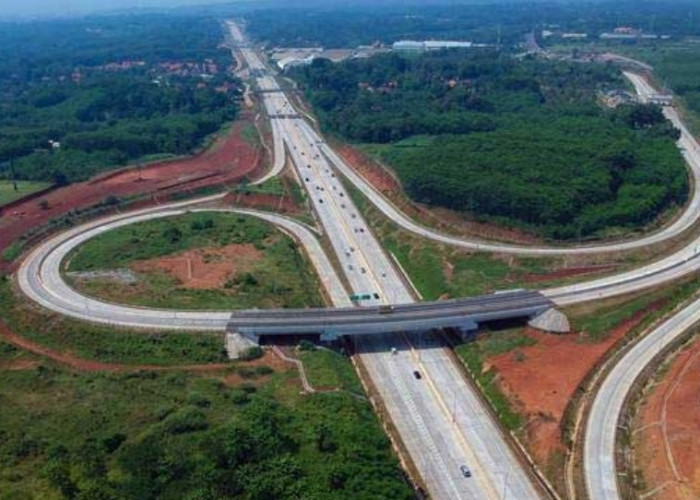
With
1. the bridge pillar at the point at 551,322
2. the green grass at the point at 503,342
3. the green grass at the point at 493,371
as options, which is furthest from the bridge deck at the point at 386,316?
the green grass at the point at 493,371

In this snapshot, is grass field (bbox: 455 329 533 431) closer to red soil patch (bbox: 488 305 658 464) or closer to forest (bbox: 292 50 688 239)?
red soil patch (bbox: 488 305 658 464)

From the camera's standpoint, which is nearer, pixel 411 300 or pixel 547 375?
pixel 547 375

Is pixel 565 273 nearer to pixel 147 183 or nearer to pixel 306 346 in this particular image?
pixel 306 346

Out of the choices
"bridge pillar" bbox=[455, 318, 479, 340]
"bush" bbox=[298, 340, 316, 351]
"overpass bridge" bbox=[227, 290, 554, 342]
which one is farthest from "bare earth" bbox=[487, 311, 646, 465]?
"bush" bbox=[298, 340, 316, 351]

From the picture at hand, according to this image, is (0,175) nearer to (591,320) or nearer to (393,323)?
(393,323)

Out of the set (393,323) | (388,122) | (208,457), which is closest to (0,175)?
(388,122)

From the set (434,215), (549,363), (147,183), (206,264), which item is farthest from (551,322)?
Answer: (147,183)

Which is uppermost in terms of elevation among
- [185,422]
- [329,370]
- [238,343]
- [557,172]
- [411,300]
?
[557,172]

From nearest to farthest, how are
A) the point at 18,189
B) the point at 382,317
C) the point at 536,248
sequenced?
the point at 382,317
the point at 536,248
the point at 18,189
